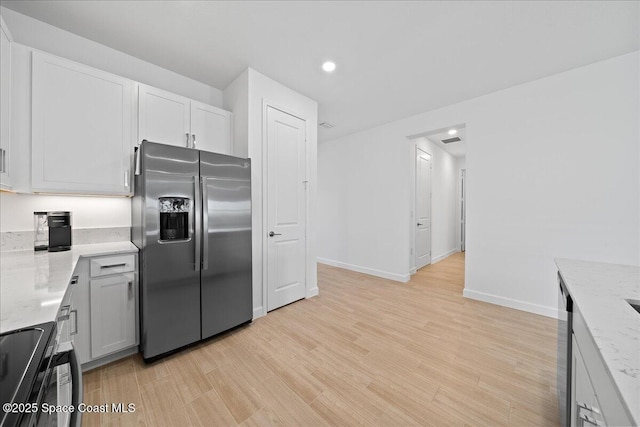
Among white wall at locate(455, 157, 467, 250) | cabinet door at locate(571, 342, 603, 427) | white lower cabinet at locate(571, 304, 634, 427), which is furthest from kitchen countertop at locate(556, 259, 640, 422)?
white wall at locate(455, 157, 467, 250)

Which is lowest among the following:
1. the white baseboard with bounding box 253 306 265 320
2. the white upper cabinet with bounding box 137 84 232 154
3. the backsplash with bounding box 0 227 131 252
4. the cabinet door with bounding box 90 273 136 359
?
the white baseboard with bounding box 253 306 265 320

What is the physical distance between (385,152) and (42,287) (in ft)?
13.6

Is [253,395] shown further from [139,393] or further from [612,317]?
[612,317]

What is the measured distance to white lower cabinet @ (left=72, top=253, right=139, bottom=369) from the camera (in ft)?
5.49

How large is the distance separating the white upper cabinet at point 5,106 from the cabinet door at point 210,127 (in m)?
1.16

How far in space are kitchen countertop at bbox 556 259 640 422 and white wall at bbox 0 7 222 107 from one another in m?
3.25

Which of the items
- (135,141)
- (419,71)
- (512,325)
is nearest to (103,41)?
(135,141)

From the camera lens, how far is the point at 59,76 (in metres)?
1.79

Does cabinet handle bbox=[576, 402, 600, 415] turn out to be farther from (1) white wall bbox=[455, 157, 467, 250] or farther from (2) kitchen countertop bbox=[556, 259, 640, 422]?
(1) white wall bbox=[455, 157, 467, 250]

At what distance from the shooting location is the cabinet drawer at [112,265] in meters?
1.73

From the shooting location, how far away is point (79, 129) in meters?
1.87

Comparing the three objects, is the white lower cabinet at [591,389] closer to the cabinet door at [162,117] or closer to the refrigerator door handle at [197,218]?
the refrigerator door handle at [197,218]

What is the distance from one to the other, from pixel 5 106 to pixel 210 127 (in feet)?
4.48

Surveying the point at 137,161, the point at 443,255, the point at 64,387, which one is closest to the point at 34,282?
the point at 64,387
